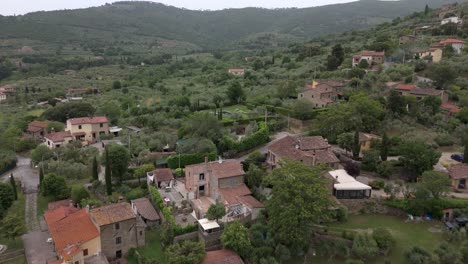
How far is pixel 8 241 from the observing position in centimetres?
3262

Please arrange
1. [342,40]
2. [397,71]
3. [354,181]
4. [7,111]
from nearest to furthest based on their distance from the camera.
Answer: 1. [354,181]
2. [397,71]
3. [7,111]
4. [342,40]

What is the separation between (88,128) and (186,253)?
1516 inches

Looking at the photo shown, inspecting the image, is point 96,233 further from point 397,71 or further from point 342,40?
point 342,40

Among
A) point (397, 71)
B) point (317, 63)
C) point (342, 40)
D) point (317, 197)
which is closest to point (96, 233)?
point (317, 197)

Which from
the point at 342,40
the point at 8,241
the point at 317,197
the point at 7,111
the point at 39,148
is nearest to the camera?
the point at 317,197

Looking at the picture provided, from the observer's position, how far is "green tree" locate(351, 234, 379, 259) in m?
28.0

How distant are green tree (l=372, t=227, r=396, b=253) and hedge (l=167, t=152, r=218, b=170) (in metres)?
20.0

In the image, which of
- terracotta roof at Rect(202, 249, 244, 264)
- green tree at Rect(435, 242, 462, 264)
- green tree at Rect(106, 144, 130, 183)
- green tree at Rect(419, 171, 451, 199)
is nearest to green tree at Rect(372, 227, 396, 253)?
green tree at Rect(435, 242, 462, 264)

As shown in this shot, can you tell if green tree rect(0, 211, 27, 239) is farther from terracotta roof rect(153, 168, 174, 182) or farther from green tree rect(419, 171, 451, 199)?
green tree rect(419, 171, 451, 199)

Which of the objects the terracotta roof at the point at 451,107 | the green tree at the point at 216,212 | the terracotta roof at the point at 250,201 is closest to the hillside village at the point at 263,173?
the green tree at the point at 216,212

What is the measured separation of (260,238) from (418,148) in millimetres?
18135

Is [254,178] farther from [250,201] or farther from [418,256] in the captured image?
[418,256]

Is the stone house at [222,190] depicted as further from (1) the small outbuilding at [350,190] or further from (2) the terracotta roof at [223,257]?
(1) the small outbuilding at [350,190]

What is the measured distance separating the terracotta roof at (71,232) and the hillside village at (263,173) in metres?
0.11
